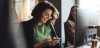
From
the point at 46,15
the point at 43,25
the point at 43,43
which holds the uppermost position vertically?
the point at 46,15

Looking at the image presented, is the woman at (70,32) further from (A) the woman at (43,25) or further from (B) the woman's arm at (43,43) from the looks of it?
(B) the woman's arm at (43,43)

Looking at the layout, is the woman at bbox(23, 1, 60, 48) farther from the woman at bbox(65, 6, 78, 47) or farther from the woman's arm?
the woman at bbox(65, 6, 78, 47)

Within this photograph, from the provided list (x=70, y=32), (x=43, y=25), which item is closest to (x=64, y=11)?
(x=70, y=32)

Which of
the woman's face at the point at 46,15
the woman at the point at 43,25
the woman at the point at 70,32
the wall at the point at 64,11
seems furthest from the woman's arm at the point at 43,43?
the wall at the point at 64,11

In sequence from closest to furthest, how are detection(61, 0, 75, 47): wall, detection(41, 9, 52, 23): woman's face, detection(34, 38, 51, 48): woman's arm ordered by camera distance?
detection(34, 38, 51, 48): woman's arm, detection(41, 9, 52, 23): woman's face, detection(61, 0, 75, 47): wall

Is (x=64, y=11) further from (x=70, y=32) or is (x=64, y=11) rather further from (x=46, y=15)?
(x=46, y=15)

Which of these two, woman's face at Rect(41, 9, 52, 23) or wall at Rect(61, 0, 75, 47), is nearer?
woman's face at Rect(41, 9, 52, 23)

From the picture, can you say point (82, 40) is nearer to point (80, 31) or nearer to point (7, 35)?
point (80, 31)

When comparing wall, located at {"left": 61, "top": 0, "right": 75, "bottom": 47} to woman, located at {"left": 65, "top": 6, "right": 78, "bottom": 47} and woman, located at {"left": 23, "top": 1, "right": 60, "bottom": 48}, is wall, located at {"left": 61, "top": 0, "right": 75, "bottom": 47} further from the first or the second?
woman, located at {"left": 23, "top": 1, "right": 60, "bottom": 48}

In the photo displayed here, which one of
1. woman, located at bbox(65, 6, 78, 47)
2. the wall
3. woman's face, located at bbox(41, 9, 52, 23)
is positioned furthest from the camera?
the wall

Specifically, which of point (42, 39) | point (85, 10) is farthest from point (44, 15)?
point (85, 10)

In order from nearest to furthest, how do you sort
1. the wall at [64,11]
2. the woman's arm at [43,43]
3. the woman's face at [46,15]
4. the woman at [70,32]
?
the woman's arm at [43,43] → the woman's face at [46,15] → the woman at [70,32] → the wall at [64,11]

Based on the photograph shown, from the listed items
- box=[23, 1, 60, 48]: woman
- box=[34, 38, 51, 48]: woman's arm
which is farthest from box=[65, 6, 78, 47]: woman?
box=[34, 38, 51, 48]: woman's arm

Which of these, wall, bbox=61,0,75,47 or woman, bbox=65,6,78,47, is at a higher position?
wall, bbox=61,0,75,47
